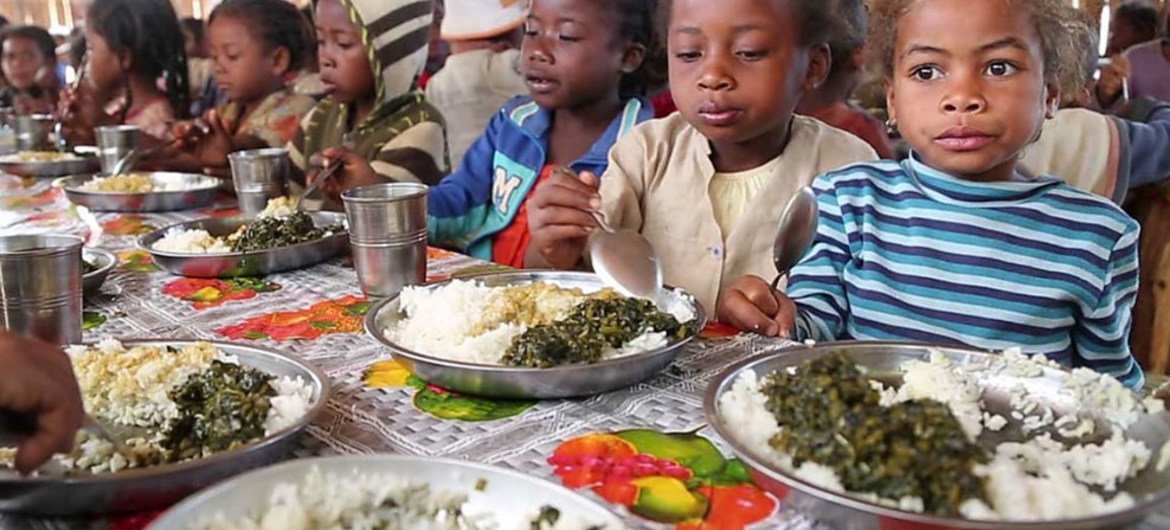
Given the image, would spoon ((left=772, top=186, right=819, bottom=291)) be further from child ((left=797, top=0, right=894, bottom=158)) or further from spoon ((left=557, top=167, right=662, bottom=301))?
child ((left=797, top=0, right=894, bottom=158))

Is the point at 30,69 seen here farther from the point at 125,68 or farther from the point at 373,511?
the point at 373,511

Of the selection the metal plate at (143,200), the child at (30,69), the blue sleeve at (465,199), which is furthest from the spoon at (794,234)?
the child at (30,69)

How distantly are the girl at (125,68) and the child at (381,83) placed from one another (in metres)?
1.40

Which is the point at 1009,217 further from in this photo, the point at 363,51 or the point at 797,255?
the point at 363,51

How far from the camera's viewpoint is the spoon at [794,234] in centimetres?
127

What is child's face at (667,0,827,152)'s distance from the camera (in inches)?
60.7

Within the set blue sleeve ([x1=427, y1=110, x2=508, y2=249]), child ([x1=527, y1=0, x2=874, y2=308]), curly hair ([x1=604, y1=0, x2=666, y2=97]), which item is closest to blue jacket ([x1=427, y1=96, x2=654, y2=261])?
blue sleeve ([x1=427, y1=110, x2=508, y2=249])

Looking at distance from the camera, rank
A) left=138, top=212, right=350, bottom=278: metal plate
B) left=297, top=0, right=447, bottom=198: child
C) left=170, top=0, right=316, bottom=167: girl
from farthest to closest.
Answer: left=170, top=0, right=316, bottom=167: girl → left=297, top=0, right=447, bottom=198: child → left=138, top=212, right=350, bottom=278: metal plate

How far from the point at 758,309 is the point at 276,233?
0.88 metres

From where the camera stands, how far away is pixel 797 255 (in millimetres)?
1275

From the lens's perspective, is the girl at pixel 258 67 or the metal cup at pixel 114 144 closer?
the metal cup at pixel 114 144

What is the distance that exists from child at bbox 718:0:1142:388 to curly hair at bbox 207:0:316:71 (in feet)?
7.63

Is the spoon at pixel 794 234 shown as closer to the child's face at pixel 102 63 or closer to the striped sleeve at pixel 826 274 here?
the striped sleeve at pixel 826 274

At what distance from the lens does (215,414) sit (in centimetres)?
81
